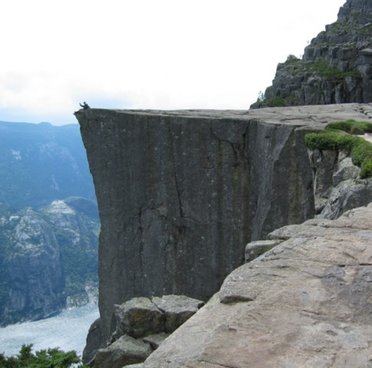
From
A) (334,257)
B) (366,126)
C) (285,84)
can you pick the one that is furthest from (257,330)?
(285,84)

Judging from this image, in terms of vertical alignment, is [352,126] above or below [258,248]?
above

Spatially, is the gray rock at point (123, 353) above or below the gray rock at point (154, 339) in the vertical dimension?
below

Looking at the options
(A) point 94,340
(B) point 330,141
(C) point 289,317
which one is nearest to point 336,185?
(B) point 330,141

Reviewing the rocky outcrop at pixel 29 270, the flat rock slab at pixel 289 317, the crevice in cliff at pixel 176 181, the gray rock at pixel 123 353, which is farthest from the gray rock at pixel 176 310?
the rocky outcrop at pixel 29 270

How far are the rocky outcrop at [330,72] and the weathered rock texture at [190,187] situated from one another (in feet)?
78.6

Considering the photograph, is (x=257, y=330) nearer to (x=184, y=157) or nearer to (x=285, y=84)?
(x=184, y=157)

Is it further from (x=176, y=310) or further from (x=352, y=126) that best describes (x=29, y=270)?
(x=176, y=310)

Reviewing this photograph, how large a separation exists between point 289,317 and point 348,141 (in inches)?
458

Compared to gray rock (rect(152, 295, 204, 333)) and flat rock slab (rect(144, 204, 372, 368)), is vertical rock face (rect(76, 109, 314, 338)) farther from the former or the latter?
flat rock slab (rect(144, 204, 372, 368))

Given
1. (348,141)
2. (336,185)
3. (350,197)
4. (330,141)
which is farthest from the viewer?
(330,141)

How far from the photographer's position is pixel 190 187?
2611cm

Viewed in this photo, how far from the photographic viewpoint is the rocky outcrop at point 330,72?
52.0 meters

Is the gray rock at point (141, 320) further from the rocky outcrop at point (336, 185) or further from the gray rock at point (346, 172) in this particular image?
the gray rock at point (346, 172)

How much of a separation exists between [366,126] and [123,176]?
1289cm
